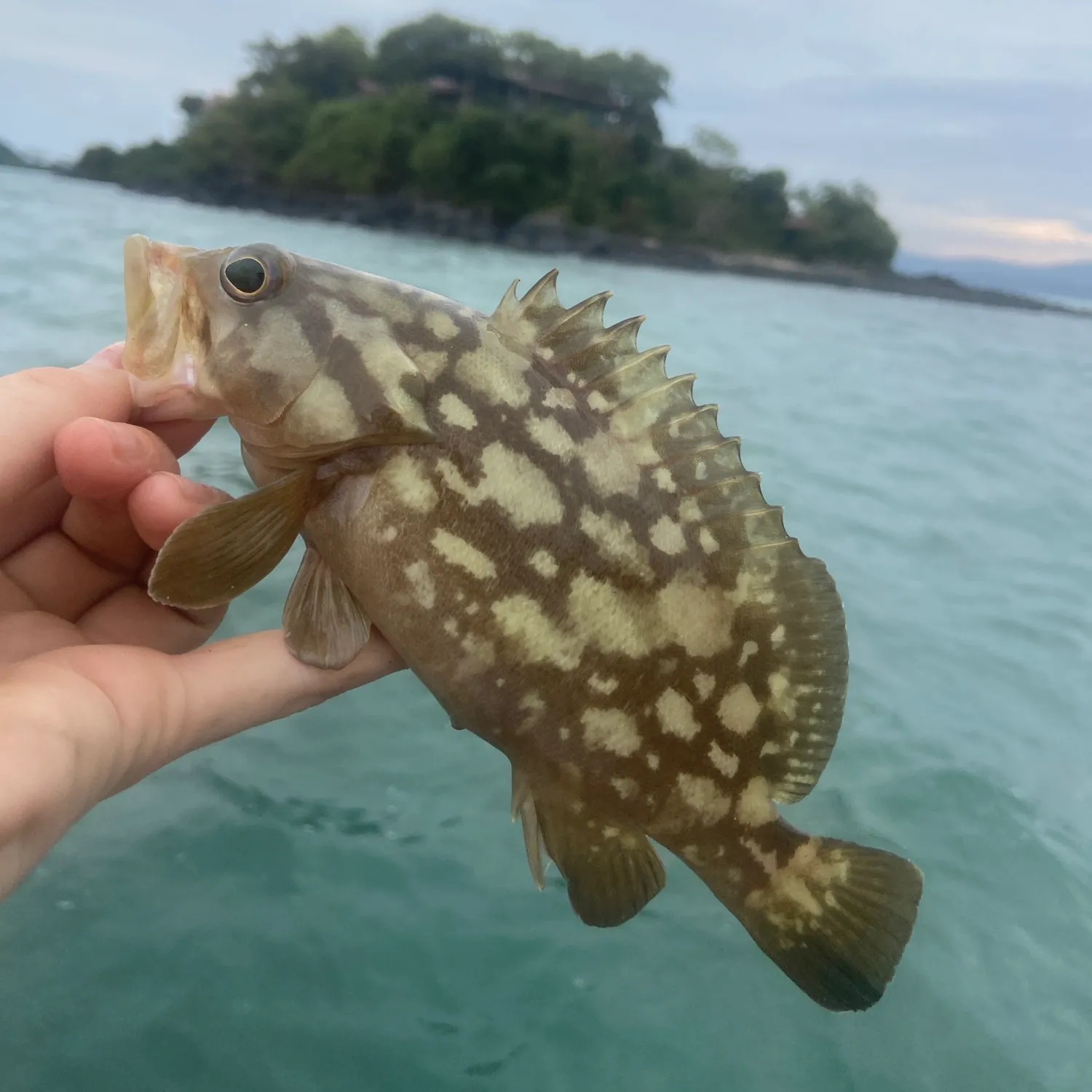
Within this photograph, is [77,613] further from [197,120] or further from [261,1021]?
[197,120]

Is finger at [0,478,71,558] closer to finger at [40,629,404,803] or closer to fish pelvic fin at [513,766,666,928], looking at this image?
finger at [40,629,404,803]

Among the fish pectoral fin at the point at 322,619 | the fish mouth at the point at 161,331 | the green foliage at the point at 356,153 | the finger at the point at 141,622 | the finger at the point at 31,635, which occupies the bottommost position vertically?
the finger at the point at 141,622

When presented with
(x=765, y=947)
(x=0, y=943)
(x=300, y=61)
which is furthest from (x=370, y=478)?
(x=300, y=61)

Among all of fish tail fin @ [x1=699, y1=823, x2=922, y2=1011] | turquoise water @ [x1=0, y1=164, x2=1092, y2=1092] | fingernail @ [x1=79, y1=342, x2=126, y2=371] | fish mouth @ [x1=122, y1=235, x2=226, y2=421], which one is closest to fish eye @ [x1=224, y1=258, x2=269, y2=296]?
fish mouth @ [x1=122, y1=235, x2=226, y2=421]

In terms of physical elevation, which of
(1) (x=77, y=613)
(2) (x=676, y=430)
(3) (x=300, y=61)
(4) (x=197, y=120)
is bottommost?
(1) (x=77, y=613)

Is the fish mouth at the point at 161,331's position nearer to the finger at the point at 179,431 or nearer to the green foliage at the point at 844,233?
the finger at the point at 179,431

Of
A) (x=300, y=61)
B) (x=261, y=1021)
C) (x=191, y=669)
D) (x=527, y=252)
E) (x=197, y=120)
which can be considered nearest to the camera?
(x=191, y=669)

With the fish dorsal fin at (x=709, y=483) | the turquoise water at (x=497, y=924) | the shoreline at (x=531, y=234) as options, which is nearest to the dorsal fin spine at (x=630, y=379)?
the fish dorsal fin at (x=709, y=483)
